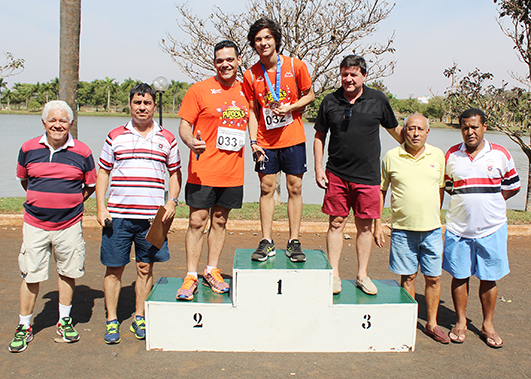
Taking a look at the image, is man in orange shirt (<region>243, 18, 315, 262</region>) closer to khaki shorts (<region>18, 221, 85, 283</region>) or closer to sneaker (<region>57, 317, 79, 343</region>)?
khaki shorts (<region>18, 221, 85, 283</region>)

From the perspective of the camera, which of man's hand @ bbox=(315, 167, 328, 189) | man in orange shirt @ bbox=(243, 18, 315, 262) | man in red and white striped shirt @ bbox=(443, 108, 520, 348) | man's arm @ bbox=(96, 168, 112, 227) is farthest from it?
man's hand @ bbox=(315, 167, 328, 189)

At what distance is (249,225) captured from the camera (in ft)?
27.3

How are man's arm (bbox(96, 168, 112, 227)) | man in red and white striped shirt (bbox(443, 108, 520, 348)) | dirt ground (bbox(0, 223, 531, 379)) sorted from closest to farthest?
dirt ground (bbox(0, 223, 531, 379)) → man's arm (bbox(96, 168, 112, 227)) → man in red and white striped shirt (bbox(443, 108, 520, 348))

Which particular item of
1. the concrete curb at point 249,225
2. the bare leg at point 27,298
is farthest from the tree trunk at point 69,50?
the bare leg at point 27,298

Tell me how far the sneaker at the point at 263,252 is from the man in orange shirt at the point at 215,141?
41 centimetres

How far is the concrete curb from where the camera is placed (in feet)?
26.6

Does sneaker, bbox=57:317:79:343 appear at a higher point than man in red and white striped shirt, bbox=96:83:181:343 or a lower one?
lower

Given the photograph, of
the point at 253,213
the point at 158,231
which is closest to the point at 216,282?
the point at 158,231

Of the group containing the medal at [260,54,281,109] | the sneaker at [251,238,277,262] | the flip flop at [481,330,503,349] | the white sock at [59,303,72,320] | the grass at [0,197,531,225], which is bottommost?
the flip flop at [481,330,503,349]

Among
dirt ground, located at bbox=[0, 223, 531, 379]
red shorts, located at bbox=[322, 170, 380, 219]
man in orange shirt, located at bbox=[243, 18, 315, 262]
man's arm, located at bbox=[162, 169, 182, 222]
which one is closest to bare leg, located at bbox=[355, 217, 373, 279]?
red shorts, located at bbox=[322, 170, 380, 219]

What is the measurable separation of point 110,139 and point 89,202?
6.14 meters

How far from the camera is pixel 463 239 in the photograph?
4137 millimetres

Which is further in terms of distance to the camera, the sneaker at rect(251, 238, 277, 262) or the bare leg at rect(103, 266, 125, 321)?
the sneaker at rect(251, 238, 277, 262)

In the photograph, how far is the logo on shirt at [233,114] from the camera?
4012mm
